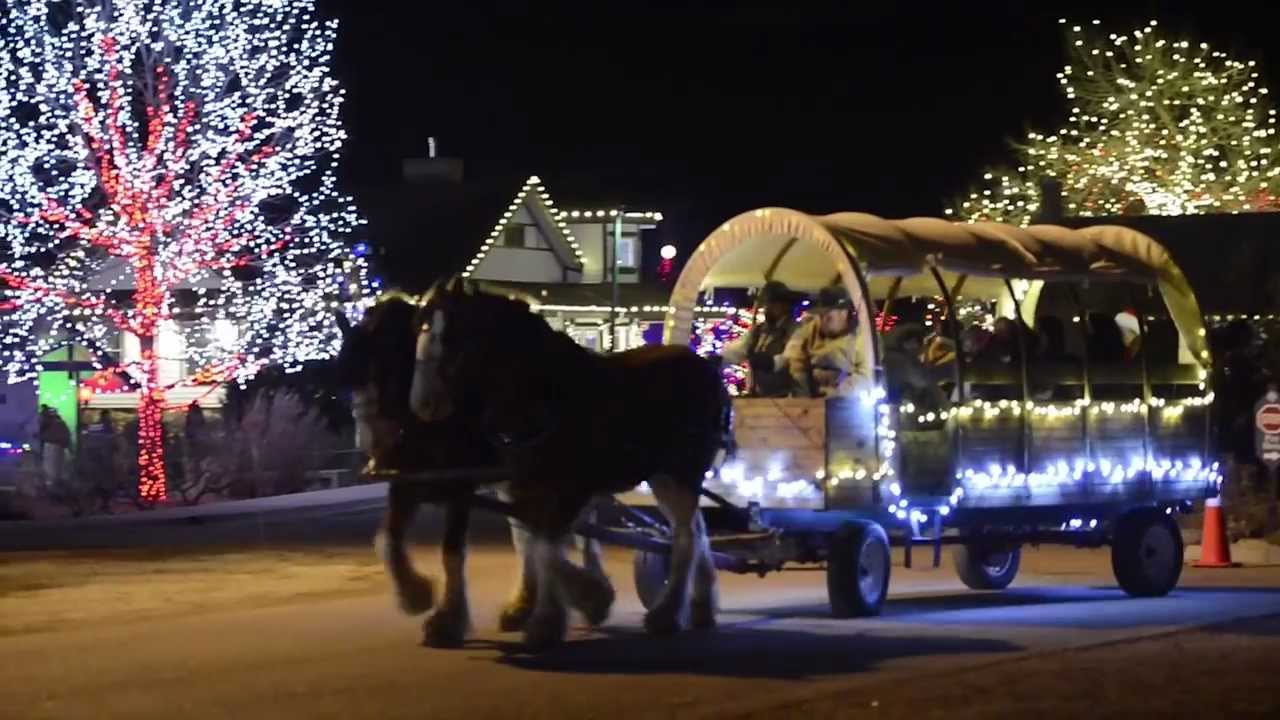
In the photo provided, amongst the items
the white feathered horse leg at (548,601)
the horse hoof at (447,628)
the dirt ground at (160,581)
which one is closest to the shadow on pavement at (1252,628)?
the white feathered horse leg at (548,601)

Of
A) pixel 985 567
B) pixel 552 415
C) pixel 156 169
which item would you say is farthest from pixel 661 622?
pixel 156 169

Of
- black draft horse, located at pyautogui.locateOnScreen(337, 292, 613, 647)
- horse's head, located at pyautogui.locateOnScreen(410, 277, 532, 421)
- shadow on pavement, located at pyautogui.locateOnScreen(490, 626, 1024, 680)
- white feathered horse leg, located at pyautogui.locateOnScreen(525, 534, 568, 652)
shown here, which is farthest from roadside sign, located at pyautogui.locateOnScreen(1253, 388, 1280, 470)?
horse's head, located at pyautogui.locateOnScreen(410, 277, 532, 421)

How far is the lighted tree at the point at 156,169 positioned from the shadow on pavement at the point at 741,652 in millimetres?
21072

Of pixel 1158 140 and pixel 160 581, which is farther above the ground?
pixel 1158 140

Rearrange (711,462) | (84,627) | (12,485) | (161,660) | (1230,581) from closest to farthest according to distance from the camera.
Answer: (161,660)
(711,462)
(84,627)
(1230,581)
(12,485)

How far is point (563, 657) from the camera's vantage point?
1399 centimetres

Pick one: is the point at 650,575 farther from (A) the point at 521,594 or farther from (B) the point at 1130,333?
(B) the point at 1130,333

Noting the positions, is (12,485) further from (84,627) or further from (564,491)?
(564,491)

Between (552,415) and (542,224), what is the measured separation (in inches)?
1933

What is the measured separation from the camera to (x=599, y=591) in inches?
583

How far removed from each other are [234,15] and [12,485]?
8639 millimetres

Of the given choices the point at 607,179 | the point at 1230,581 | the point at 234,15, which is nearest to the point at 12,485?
the point at 234,15

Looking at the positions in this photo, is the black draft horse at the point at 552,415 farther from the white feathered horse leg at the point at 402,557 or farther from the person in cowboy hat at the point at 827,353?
the person in cowboy hat at the point at 827,353

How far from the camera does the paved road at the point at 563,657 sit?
12125 mm
